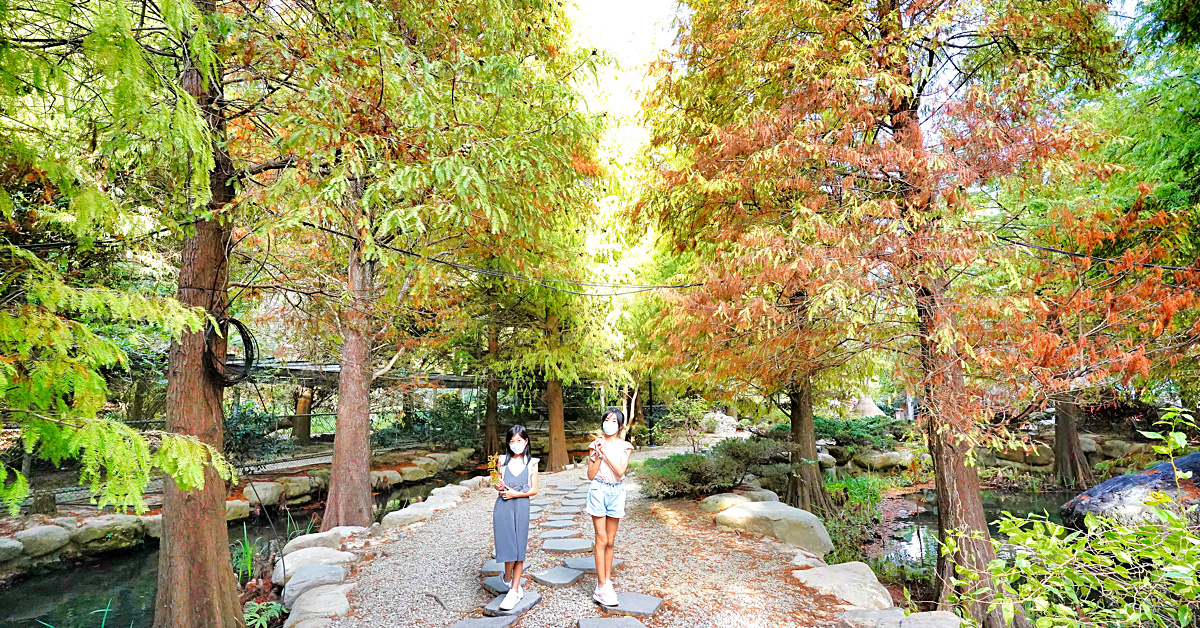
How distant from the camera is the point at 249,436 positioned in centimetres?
1120

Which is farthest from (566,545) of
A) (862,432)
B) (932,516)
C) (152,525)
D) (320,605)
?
(862,432)

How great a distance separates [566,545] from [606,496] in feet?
6.25

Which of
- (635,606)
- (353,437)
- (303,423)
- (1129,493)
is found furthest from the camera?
(303,423)

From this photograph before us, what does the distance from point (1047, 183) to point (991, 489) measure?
33.7ft

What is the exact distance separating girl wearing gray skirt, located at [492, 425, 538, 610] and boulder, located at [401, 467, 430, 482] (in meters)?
9.32

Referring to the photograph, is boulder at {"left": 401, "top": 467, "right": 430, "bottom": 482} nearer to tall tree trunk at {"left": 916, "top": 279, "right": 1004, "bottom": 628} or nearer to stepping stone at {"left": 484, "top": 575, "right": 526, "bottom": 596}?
stepping stone at {"left": 484, "top": 575, "right": 526, "bottom": 596}

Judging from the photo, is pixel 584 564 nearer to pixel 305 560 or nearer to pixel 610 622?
pixel 610 622

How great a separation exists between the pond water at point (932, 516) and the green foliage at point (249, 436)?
11105mm

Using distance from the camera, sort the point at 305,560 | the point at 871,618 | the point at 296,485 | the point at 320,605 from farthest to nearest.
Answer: the point at 296,485 < the point at 305,560 < the point at 320,605 < the point at 871,618

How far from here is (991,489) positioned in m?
12.8

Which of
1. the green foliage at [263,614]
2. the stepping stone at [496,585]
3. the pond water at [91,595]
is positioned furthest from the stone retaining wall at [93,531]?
the stepping stone at [496,585]

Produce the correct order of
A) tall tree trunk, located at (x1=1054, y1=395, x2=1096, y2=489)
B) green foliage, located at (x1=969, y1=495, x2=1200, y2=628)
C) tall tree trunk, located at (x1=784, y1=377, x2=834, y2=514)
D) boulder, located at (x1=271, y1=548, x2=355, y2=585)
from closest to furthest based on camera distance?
green foliage, located at (x1=969, y1=495, x2=1200, y2=628)
boulder, located at (x1=271, y1=548, x2=355, y2=585)
tall tree trunk, located at (x1=784, y1=377, x2=834, y2=514)
tall tree trunk, located at (x1=1054, y1=395, x2=1096, y2=489)

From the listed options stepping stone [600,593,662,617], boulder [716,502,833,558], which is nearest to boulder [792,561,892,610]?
boulder [716,502,833,558]

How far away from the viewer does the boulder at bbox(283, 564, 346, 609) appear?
4.93 m
